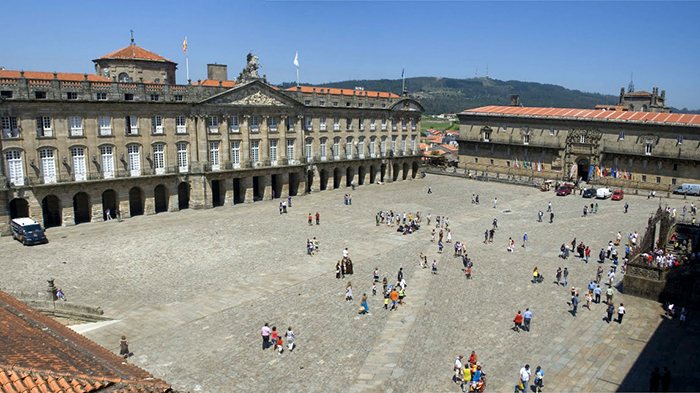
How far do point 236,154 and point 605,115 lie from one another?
46548 millimetres

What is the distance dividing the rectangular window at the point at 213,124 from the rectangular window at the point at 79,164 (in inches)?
447

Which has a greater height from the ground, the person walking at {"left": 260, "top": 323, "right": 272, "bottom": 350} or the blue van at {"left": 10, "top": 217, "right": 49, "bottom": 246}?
the blue van at {"left": 10, "top": 217, "right": 49, "bottom": 246}

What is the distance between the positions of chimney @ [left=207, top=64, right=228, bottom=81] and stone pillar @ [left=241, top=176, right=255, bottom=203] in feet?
41.1

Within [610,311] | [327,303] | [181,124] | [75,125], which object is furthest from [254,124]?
[610,311]


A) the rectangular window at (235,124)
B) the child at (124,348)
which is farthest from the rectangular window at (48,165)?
the child at (124,348)

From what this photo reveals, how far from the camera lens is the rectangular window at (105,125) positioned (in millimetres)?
44094

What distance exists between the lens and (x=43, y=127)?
4150 centimetres

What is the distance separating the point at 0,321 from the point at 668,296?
29.9 m

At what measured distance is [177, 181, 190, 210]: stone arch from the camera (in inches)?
2055

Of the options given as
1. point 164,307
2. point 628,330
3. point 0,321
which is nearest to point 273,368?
point 164,307

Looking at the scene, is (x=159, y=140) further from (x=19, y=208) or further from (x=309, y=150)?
(x=309, y=150)

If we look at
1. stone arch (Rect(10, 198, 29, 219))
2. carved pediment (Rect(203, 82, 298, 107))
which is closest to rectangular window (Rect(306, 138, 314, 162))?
carved pediment (Rect(203, 82, 298, 107))

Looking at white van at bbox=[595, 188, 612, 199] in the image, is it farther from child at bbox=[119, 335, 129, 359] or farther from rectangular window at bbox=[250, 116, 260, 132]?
child at bbox=[119, 335, 129, 359]

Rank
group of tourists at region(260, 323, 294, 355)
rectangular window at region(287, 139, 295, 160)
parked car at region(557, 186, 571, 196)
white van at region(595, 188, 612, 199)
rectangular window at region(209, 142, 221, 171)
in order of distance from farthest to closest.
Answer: parked car at region(557, 186, 571, 196)
rectangular window at region(287, 139, 295, 160)
white van at region(595, 188, 612, 199)
rectangular window at region(209, 142, 221, 171)
group of tourists at region(260, 323, 294, 355)
